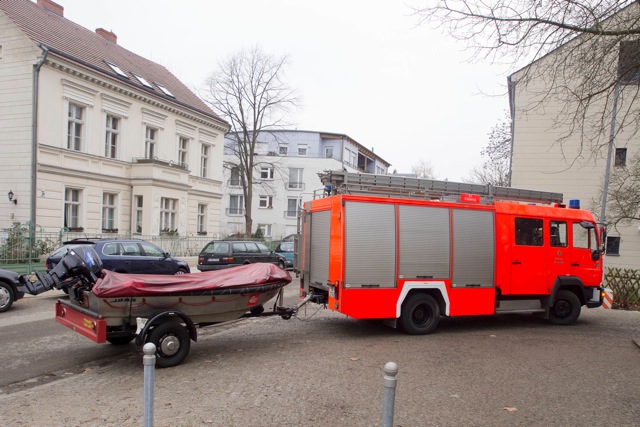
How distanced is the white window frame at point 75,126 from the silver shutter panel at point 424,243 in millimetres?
19060

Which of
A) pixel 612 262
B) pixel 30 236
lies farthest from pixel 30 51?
pixel 612 262

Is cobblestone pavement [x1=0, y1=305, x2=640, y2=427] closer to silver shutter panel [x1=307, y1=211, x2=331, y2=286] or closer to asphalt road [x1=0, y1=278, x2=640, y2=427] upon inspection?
asphalt road [x1=0, y1=278, x2=640, y2=427]

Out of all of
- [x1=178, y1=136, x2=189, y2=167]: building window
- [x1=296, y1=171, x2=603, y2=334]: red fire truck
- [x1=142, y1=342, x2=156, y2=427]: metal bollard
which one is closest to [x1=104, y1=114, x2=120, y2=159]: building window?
[x1=178, y1=136, x2=189, y2=167]: building window

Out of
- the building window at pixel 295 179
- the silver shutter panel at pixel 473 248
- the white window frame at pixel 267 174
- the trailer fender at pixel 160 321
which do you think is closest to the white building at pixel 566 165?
the silver shutter panel at pixel 473 248

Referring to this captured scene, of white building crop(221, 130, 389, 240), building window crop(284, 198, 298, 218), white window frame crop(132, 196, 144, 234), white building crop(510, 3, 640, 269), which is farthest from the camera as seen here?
building window crop(284, 198, 298, 218)

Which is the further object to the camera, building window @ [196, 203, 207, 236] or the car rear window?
building window @ [196, 203, 207, 236]

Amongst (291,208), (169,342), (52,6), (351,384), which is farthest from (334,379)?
(291,208)

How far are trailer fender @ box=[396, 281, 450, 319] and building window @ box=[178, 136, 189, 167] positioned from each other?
23.9m

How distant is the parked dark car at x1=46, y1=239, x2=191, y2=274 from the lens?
575 inches

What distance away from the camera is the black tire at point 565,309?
10.8 m

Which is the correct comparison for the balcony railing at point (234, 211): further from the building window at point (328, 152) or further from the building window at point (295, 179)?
the building window at point (328, 152)

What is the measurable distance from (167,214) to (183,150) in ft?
15.6

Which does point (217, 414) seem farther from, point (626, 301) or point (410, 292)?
point (626, 301)

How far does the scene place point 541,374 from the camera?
680 centimetres
